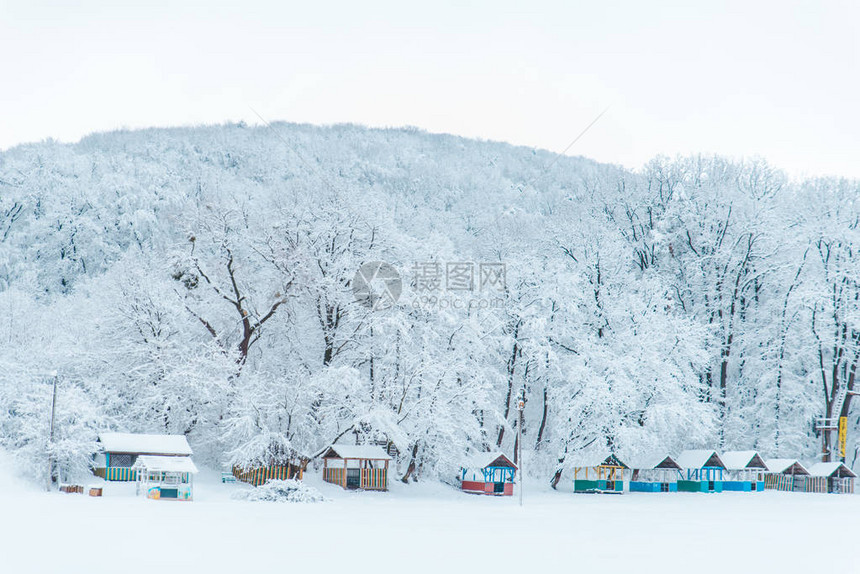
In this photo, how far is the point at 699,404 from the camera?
2180 inches

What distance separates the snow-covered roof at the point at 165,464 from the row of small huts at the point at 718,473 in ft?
79.5

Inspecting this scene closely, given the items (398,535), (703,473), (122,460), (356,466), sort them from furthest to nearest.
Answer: (703,473), (356,466), (122,460), (398,535)

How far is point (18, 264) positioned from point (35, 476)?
43538mm

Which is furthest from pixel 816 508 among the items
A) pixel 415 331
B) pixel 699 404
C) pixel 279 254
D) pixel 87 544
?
pixel 87 544

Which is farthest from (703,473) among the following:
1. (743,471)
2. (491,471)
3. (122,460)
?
(122,460)

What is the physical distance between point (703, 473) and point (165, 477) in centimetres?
3327

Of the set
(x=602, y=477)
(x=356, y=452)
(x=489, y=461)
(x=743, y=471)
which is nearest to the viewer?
(x=356, y=452)

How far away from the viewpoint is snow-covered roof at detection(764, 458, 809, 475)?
57812 millimetres

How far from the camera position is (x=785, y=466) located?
57.7m

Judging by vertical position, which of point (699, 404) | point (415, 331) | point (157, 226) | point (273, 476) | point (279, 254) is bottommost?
point (273, 476)

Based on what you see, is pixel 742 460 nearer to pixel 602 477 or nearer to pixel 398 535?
pixel 602 477

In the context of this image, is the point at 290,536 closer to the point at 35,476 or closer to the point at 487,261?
the point at 35,476

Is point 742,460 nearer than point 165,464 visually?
No

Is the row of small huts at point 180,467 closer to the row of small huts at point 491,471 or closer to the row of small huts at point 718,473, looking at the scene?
the row of small huts at point 491,471
